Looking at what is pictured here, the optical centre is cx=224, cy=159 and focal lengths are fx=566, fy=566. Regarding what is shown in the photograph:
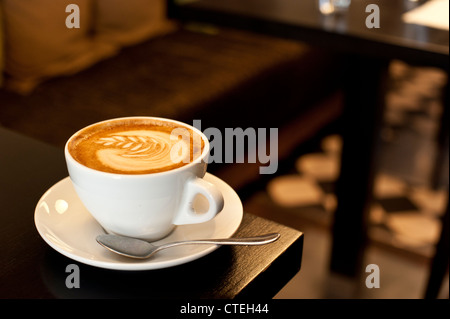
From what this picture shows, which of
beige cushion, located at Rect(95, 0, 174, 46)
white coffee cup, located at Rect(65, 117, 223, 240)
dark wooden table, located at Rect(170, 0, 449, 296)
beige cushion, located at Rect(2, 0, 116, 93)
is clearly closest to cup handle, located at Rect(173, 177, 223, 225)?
white coffee cup, located at Rect(65, 117, 223, 240)

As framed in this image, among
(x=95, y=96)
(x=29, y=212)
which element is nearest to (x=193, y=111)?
(x=95, y=96)

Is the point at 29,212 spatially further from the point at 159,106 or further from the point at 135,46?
the point at 135,46

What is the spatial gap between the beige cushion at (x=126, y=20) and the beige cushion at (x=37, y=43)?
0.15m

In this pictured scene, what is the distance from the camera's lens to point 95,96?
171 cm

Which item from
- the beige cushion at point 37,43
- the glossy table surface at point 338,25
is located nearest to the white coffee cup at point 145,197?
the glossy table surface at point 338,25

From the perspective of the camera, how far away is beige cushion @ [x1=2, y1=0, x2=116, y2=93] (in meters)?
1.77

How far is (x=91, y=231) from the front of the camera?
1.78ft

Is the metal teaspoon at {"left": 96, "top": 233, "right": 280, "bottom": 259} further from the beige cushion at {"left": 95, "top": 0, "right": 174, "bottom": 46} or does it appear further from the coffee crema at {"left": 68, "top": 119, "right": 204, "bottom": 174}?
the beige cushion at {"left": 95, "top": 0, "right": 174, "bottom": 46}

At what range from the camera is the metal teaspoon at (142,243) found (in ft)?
1.65

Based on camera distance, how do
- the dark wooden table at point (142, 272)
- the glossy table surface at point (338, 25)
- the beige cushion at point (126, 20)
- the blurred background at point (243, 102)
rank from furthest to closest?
the beige cushion at point (126, 20)
the blurred background at point (243, 102)
the glossy table surface at point (338, 25)
the dark wooden table at point (142, 272)

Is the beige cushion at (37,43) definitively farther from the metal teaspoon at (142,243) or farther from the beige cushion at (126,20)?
the metal teaspoon at (142,243)

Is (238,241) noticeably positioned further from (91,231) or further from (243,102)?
(243,102)

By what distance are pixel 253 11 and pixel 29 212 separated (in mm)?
1035

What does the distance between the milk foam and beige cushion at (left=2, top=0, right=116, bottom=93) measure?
130 cm
